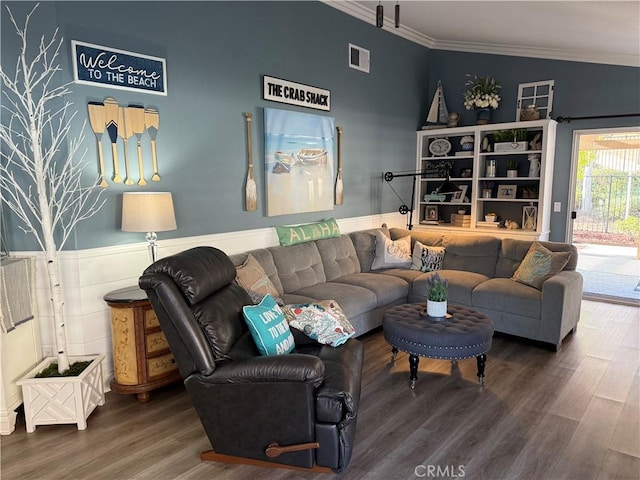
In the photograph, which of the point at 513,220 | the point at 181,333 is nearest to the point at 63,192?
the point at 181,333

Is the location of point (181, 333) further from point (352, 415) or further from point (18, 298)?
point (18, 298)

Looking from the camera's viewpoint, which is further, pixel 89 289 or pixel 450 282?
pixel 450 282

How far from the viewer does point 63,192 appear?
2908mm

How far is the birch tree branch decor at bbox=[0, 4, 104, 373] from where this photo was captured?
2.66m

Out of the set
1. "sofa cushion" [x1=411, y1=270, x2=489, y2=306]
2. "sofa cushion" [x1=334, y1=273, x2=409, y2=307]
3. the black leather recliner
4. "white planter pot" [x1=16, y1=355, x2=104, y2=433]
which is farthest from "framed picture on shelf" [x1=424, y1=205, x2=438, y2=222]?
"white planter pot" [x1=16, y1=355, x2=104, y2=433]

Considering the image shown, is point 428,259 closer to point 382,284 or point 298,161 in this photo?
point 382,284

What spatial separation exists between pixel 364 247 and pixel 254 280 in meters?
1.94

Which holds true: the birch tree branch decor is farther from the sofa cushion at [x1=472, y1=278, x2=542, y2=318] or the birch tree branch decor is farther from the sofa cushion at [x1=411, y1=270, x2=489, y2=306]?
the sofa cushion at [x1=472, y1=278, x2=542, y2=318]

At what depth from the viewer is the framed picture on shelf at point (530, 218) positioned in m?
5.43

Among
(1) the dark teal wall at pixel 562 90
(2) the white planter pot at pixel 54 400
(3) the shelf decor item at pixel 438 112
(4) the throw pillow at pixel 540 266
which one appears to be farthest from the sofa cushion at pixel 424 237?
(2) the white planter pot at pixel 54 400

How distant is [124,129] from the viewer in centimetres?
308

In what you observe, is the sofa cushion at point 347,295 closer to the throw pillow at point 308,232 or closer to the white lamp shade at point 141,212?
the throw pillow at point 308,232

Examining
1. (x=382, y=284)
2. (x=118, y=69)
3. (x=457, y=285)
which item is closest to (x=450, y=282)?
(x=457, y=285)

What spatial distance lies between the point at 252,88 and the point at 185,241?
4.96ft
